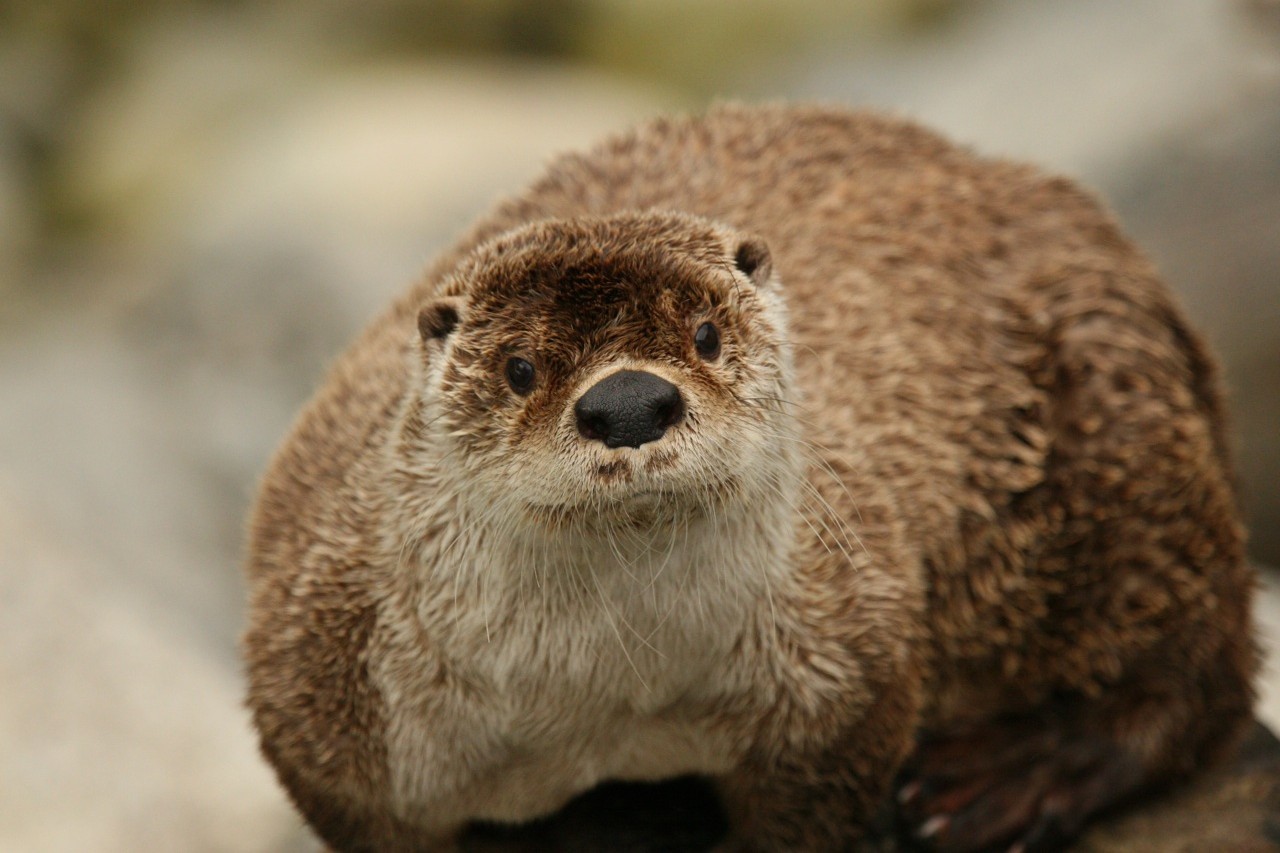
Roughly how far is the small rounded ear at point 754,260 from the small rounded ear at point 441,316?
0.50 meters

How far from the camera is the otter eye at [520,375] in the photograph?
2439mm

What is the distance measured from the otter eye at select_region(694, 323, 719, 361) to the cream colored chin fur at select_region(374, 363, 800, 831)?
161 millimetres

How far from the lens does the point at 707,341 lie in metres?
2.50

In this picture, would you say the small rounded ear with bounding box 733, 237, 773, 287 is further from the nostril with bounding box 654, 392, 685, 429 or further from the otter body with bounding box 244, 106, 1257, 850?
the nostril with bounding box 654, 392, 685, 429

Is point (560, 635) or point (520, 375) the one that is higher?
point (520, 375)

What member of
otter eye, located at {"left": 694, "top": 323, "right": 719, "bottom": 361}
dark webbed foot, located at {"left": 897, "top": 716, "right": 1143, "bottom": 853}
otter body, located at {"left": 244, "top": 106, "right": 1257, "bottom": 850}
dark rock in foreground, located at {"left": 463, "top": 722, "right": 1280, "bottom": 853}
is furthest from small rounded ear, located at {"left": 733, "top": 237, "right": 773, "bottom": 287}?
dark webbed foot, located at {"left": 897, "top": 716, "right": 1143, "bottom": 853}

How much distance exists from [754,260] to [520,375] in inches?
21.5

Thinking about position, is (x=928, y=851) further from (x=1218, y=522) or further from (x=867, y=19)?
(x=867, y=19)

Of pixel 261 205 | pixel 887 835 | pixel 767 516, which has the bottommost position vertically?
pixel 887 835

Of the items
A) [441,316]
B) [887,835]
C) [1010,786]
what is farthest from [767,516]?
[1010,786]

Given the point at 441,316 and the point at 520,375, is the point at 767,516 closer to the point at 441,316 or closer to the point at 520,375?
the point at 520,375

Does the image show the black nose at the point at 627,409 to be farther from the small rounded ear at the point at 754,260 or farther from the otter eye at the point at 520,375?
the small rounded ear at the point at 754,260

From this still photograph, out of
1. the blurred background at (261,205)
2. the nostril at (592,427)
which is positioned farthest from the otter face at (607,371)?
the blurred background at (261,205)

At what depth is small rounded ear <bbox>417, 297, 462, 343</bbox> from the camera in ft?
8.61
